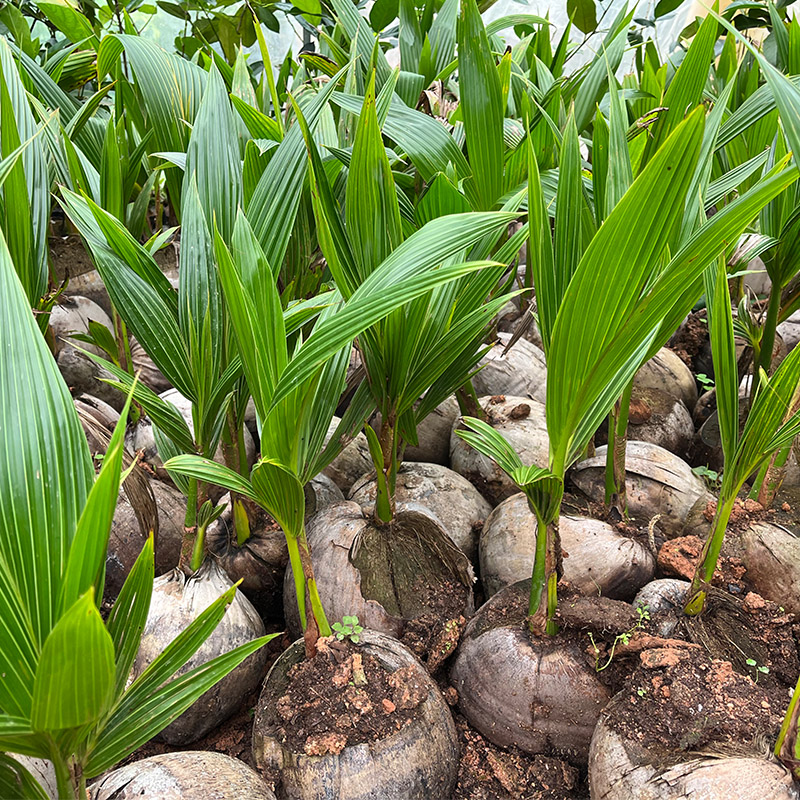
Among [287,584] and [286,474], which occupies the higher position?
[286,474]

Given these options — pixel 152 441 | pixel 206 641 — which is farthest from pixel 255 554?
pixel 152 441

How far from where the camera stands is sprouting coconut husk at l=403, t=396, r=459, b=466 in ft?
5.06

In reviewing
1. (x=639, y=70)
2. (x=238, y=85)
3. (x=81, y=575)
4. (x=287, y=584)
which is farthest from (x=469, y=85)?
(x=639, y=70)

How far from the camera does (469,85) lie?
1.12 m

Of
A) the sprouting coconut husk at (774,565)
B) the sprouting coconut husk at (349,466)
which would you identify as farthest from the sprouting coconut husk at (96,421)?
the sprouting coconut husk at (774,565)

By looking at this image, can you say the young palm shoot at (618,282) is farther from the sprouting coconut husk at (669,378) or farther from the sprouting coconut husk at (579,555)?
the sprouting coconut husk at (669,378)

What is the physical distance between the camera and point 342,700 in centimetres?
88

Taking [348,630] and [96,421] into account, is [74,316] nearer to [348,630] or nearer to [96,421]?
[96,421]

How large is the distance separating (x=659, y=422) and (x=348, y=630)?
986 mm

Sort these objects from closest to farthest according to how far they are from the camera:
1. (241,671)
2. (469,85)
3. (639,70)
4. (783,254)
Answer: (241,671)
(469,85)
(783,254)
(639,70)

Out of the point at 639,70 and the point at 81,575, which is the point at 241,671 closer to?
the point at 81,575

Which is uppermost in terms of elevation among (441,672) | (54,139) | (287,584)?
(54,139)

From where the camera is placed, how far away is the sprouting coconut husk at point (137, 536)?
1168 millimetres

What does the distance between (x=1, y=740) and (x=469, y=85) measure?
1.04 meters
